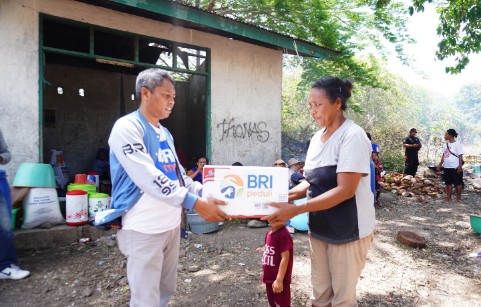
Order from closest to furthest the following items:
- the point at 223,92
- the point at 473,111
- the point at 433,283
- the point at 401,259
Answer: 1. the point at 433,283
2. the point at 401,259
3. the point at 223,92
4. the point at 473,111

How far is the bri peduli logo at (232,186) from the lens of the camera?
212 centimetres

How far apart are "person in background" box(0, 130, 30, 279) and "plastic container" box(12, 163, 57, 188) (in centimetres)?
81

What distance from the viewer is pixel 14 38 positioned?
476 centimetres

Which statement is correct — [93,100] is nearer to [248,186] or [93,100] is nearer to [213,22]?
[213,22]

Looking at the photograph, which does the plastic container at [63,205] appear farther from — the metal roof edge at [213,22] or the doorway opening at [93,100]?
the doorway opening at [93,100]

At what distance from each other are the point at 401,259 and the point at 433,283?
0.78m

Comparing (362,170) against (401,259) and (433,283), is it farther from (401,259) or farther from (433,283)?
(401,259)

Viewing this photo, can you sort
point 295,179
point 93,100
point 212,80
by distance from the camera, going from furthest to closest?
1. point 93,100
2. point 212,80
3. point 295,179

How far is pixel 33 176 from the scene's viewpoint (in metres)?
4.64

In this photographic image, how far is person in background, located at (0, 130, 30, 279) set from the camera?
372cm

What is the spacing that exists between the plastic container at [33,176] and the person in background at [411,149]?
997 cm

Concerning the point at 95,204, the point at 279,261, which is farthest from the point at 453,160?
the point at 95,204

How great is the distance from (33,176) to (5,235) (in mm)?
1104

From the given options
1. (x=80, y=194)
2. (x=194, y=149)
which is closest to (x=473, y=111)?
(x=194, y=149)
